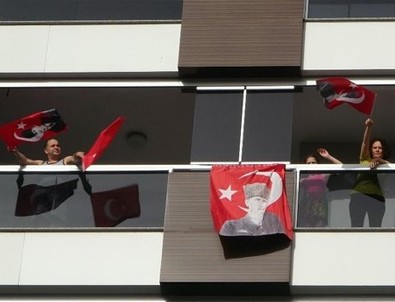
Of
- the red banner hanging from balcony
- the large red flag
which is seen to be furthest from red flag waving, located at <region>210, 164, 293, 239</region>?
the large red flag

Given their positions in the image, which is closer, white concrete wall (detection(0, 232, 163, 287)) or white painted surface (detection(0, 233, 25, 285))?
white concrete wall (detection(0, 232, 163, 287))

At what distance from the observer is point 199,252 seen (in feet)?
65.5

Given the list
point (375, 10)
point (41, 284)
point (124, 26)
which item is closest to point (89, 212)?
point (41, 284)

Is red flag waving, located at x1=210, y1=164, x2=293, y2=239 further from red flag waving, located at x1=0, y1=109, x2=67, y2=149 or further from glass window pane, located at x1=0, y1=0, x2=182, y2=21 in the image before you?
glass window pane, located at x1=0, y1=0, x2=182, y2=21

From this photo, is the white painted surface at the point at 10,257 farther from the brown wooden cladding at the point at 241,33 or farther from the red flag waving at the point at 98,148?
the brown wooden cladding at the point at 241,33

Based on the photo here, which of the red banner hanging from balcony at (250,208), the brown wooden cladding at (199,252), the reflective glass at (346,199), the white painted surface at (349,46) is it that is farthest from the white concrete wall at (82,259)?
the white painted surface at (349,46)

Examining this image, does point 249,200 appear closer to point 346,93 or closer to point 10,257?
point 346,93

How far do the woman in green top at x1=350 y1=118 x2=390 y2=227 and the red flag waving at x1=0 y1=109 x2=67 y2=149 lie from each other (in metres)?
3.68

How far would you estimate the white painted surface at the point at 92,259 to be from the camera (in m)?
20.0

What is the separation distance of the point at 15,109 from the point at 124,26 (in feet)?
7.46

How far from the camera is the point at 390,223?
20.0 m

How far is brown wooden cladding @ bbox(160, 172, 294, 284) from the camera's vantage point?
1970 centimetres

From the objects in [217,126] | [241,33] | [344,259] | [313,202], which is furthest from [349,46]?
[344,259]

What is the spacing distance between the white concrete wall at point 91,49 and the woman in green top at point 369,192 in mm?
2557
